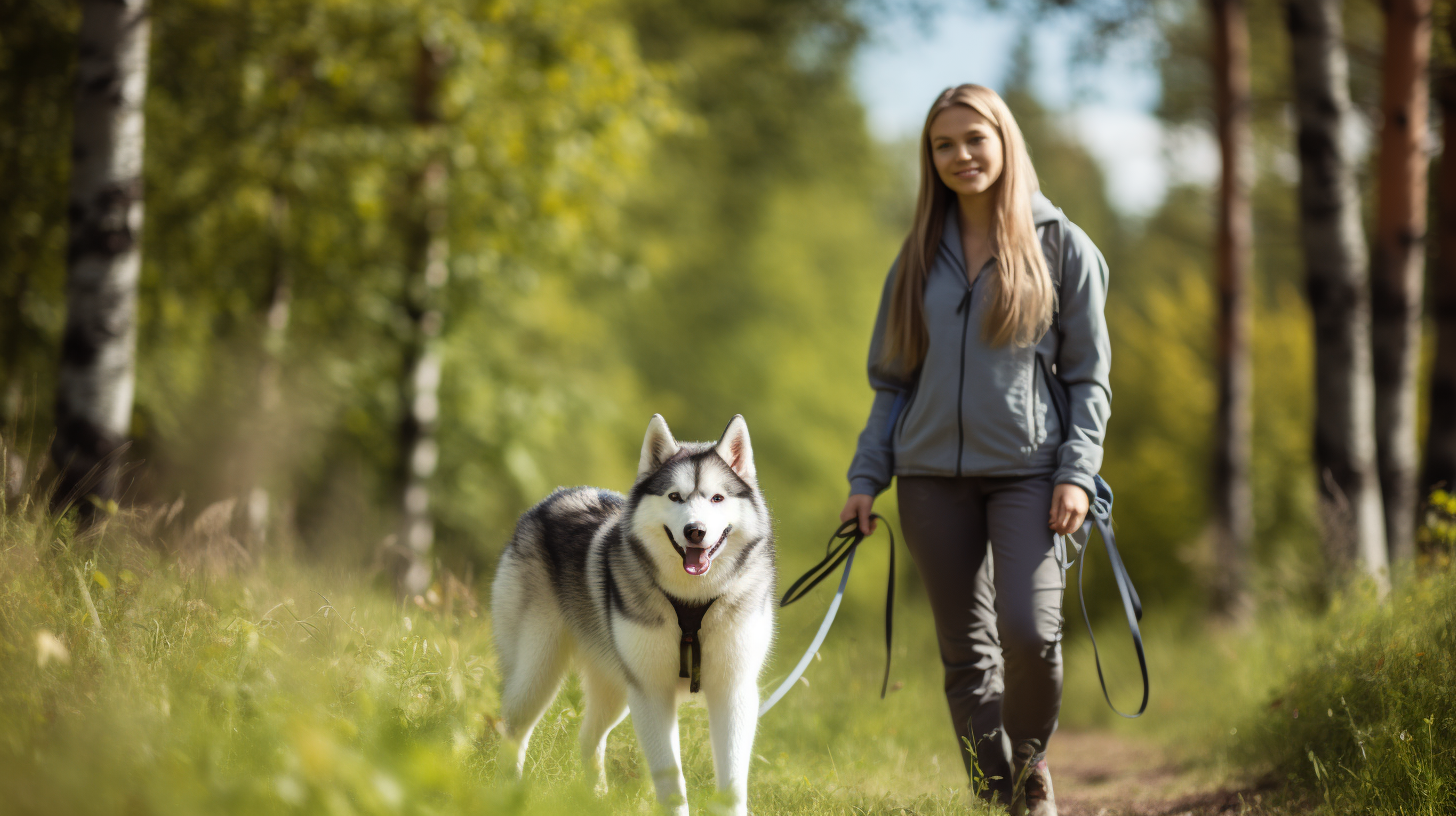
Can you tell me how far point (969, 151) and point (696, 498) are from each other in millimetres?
1503

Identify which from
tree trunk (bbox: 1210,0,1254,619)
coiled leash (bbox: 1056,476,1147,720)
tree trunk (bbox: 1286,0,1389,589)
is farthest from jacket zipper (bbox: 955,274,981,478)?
tree trunk (bbox: 1210,0,1254,619)

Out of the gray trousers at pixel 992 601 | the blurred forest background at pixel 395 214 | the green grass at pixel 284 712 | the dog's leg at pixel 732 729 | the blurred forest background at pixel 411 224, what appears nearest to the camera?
the green grass at pixel 284 712

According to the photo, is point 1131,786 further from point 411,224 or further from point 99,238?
point 411,224

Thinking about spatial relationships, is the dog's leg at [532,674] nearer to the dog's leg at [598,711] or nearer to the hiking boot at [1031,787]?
the dog's leg at [598,711]

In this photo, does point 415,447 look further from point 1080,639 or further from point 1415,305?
point 1415,305

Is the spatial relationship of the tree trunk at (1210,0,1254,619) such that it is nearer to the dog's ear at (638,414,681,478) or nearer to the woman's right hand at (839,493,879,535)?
the woman's right hand at (839,493,879,535)

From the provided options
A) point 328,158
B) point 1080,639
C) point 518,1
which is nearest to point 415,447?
point 328,158

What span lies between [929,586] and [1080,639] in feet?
24.7

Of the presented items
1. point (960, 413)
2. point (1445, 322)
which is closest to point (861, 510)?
point (960, 413)

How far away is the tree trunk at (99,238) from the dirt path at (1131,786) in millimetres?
4924

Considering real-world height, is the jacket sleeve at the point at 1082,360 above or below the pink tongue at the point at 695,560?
above

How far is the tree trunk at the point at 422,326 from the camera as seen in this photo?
A: 9.73 metres

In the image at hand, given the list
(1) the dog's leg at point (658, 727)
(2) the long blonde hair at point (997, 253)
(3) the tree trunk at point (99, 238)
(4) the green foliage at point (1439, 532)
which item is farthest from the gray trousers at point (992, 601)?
(3) the tree trunk at point (99, 238)

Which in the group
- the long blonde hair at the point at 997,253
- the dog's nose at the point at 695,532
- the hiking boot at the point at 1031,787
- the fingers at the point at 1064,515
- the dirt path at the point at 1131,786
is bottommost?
the dirt path at the point at 1131,786
